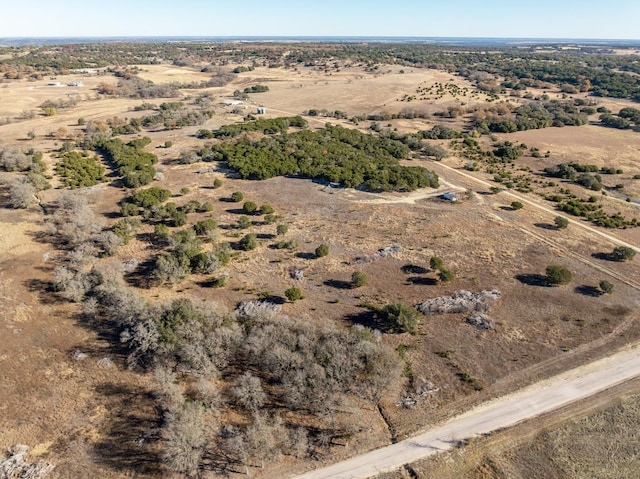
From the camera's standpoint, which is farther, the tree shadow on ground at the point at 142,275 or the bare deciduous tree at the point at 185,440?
the tree shadow on ground at the point at 142,275

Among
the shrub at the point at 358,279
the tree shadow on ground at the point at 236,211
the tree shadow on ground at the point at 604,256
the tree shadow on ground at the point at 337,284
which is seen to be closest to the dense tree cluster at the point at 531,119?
the tree shadow on ground at the point at 604,256

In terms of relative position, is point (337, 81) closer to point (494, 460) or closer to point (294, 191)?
point (294, 191)

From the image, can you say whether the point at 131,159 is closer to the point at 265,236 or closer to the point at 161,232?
the point at 161,232

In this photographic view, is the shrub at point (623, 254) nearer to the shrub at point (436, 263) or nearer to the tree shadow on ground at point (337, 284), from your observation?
the shrub at point (436, 263)

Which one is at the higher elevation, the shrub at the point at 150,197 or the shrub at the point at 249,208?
the shrub at the point at 150,197

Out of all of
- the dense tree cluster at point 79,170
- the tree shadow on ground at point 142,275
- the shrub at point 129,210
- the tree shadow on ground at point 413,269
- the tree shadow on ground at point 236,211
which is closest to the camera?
the tree shadow on ground at point 142,275

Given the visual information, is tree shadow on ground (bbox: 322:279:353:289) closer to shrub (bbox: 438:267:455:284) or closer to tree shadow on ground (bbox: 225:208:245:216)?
shrub (bbox: 438:267:455:284)
